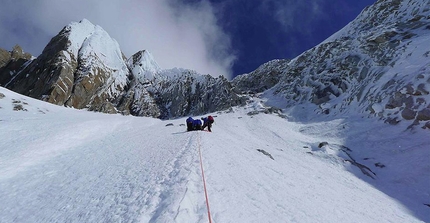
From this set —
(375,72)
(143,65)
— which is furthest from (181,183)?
(143,65)

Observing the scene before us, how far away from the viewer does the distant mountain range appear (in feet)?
108

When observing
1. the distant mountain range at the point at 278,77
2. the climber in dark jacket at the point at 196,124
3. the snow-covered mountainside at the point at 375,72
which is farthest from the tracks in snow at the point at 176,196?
the distant mountain range at the point at 278,77

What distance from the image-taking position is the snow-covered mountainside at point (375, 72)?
2845 centimetres

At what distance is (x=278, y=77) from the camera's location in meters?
96.3

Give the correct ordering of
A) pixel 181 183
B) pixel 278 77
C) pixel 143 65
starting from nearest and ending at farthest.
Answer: pixel 181 183 < pixel 278 77 < pixel 143 65

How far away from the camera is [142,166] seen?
11125 mm

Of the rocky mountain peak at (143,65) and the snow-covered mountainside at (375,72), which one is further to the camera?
the rocky mountain peak at (143,65)

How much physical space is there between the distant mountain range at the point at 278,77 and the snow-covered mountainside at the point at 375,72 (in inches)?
5.6

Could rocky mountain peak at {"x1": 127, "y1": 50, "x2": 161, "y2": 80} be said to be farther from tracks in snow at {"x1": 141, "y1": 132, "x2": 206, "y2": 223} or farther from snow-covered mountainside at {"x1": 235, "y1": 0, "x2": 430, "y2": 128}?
tracks in snow at {"x1": 141, "y1": 132, "x2": 206, "y2": 223}

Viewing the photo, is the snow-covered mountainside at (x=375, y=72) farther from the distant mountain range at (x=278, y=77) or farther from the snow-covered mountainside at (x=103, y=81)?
the snow-covered mountainside at (x=103, y=81)

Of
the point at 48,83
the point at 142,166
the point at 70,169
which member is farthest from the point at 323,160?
the point at 48,83

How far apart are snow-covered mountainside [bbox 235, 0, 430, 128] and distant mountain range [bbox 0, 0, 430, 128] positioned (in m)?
0.14

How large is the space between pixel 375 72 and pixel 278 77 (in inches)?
2199

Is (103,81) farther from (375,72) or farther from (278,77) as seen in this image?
(375,72)
